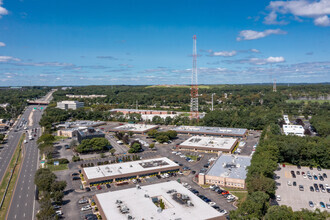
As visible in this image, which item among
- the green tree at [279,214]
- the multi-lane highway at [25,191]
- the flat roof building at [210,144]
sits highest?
the green tree at [279,214]

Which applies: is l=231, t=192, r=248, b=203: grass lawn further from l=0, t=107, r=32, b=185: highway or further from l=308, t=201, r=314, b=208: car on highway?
l=0, t=107, r=32, b=185: highway

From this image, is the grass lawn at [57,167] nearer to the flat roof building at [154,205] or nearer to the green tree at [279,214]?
the flat roof building at [154,205]

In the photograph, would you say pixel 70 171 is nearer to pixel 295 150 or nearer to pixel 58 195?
pixel 58 195

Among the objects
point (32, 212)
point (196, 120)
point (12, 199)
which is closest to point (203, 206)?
point (32, 212)

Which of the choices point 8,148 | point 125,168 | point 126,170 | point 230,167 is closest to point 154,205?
point 126,170

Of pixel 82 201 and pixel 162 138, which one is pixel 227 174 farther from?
pixel 162 138

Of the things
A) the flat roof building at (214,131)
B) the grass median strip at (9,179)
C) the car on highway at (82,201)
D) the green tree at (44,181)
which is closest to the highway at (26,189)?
the grass median strip at (9,179)
